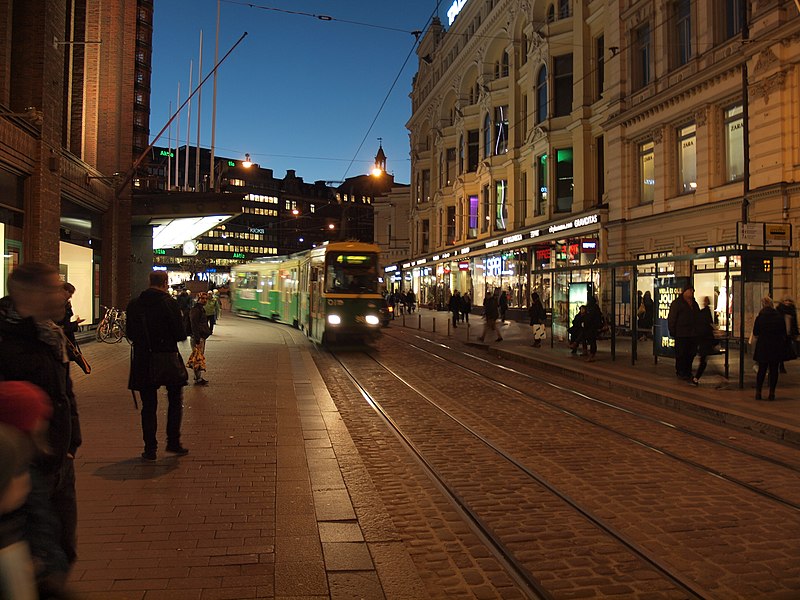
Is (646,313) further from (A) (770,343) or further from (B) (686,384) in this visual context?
(A) (770,343)

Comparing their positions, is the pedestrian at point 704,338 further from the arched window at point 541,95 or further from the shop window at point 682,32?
the arched window at point 541,95

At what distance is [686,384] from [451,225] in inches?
1479

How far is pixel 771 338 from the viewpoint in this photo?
434 inches

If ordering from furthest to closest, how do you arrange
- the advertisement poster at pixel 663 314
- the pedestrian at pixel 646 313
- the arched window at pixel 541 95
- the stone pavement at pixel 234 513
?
the arched window at pixel 541 95 < the pedestrian at pixel 646 313 < the advertisement poster at pixel 663 314 < the stone pavement at pixel 234 513

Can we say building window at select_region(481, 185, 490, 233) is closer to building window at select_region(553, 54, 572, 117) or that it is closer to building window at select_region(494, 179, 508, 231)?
building window at select_region(494, 179, 508, 231)

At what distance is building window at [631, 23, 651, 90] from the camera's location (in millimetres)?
25763

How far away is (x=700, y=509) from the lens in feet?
18.8

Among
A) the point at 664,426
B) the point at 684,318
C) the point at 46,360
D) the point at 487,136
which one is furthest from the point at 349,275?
the point at 487,136

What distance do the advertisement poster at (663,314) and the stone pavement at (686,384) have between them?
1.59 feet

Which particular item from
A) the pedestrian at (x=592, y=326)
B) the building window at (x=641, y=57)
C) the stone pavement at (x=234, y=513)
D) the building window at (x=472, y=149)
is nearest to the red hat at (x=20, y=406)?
the stone pavement at (x=234, y=513)

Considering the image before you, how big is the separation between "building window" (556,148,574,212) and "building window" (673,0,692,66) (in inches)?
391

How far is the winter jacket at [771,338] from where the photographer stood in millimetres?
10983

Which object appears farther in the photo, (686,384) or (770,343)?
(686,384)

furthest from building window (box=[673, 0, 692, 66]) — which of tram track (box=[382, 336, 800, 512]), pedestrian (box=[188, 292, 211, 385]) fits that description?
pedestrian (box=[188, 292, 211, 385])
